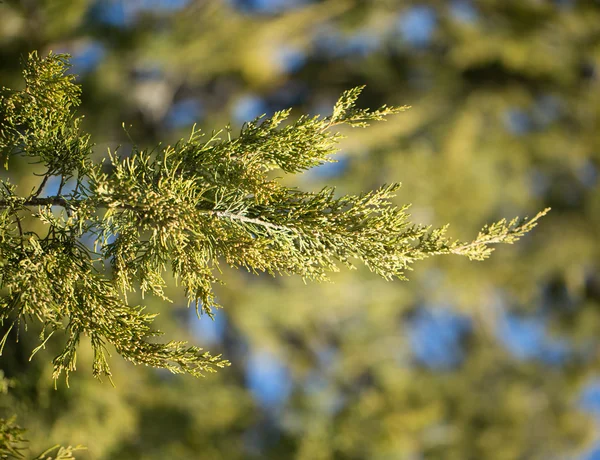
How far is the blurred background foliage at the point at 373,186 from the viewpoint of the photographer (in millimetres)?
6199

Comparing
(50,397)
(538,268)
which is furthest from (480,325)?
(50,397)

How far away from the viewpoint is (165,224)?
1695 mm

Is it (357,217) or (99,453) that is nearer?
(357,217)

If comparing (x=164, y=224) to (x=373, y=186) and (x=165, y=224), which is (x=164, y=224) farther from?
(x=373, y=186)

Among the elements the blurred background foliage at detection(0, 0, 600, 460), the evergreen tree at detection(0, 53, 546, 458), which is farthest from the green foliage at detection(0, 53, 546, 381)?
the blurred background foliage at detection(0, 0, 600, 460)

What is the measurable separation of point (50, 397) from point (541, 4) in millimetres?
7621

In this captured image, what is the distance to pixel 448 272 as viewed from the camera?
28.9ft

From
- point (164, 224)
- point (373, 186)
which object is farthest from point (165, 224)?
point (373, 186)

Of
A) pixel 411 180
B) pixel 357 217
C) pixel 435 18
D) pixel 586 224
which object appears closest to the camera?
pixel 357 217

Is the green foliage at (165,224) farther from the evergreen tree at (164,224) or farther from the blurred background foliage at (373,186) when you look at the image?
the blurred background foliage at (373,186)

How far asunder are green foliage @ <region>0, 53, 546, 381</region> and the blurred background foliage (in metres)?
2.57

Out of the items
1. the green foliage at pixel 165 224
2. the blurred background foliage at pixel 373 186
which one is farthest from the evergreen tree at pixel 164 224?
the blurred background foliage at pixel 373 186

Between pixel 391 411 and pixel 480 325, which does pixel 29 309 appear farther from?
pixel 480 325

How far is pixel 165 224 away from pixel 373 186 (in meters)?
7.49
